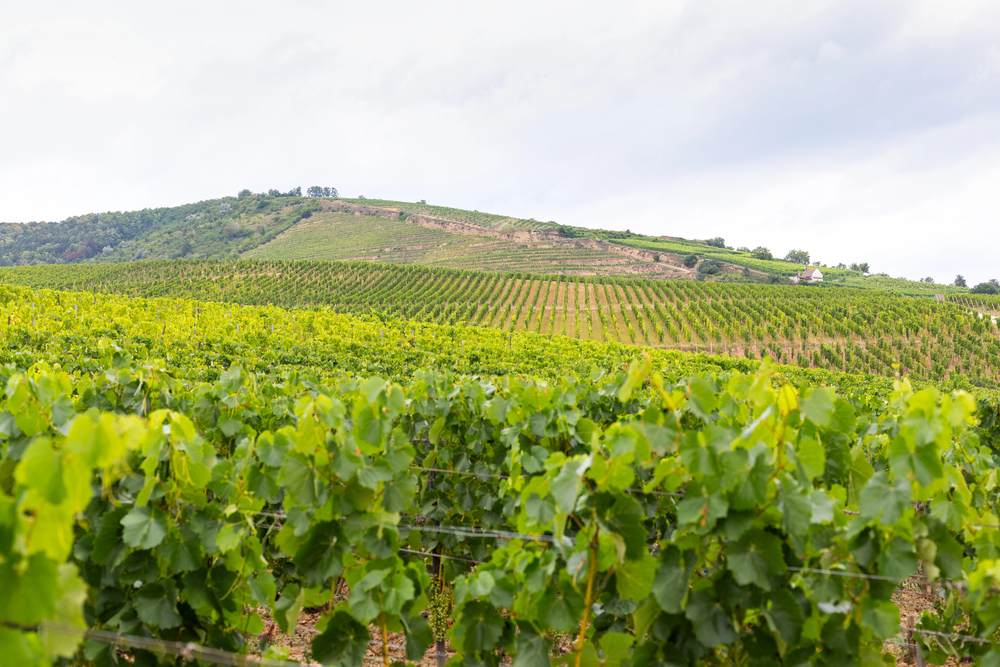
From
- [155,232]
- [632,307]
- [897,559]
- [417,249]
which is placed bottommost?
[897,559]

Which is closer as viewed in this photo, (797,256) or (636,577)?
(636,577)

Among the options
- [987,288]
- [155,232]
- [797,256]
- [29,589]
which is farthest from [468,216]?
[29,589]

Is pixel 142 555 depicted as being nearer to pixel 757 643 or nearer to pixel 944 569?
pixel 757 643

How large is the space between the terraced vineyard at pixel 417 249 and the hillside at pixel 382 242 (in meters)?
0.24

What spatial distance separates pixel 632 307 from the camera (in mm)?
49312

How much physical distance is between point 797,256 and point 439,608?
5682 inches

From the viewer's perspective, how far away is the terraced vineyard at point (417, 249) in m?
94.4

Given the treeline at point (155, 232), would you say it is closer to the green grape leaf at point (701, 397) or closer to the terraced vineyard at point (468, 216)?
the terraced vineyard at point (468, 216)

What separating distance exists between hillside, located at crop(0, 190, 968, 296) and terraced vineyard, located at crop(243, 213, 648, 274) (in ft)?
0.79

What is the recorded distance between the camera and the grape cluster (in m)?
4.21

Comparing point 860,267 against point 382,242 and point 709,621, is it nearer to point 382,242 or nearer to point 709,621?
point 382,242

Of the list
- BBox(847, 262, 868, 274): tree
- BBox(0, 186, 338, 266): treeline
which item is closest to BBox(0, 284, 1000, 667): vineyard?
BBox(0, 186, 338, 266): treeline

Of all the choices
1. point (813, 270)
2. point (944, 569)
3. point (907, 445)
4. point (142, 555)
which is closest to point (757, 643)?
point (944, 569)

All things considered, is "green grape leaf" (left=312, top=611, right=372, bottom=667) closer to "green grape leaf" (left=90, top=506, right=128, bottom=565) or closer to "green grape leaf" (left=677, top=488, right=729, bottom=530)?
"green grape leaf" (left=90, top=506, right=128, bottom=565)
